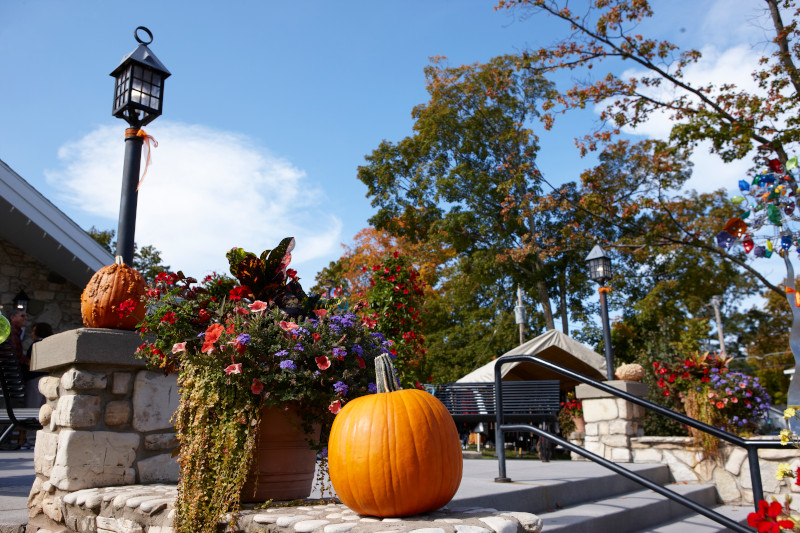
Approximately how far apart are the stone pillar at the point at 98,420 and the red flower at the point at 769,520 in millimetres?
2775

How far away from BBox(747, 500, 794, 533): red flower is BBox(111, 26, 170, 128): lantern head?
3.93m

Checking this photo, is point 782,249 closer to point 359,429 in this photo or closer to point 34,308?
point 359,429

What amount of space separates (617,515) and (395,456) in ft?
6.46

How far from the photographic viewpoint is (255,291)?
8.93 ft

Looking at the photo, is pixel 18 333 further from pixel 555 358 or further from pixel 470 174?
pixel 470 174

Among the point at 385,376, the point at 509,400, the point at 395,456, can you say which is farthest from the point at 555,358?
the point at 395,456

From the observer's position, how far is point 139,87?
376 centimetres

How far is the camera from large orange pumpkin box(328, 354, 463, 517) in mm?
1999

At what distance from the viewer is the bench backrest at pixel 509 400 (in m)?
7.33

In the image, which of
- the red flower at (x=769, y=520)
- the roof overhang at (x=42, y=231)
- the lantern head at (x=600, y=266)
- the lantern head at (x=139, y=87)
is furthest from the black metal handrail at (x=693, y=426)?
the roof overhang at (x=42, y=231)

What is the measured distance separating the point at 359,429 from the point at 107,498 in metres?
1.41

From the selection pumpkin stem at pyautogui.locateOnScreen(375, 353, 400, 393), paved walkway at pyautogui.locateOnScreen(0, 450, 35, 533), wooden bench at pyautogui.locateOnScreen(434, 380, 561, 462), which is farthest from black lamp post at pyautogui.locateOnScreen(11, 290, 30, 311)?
pumpkin stem at pyautogui.locateOnScreen(375, 353, 400, 393)

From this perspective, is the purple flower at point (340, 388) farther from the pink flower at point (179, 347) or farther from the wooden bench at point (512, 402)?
the wooden bench at point (512, 402)

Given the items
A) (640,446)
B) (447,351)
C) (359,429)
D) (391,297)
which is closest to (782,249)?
(640,446)
